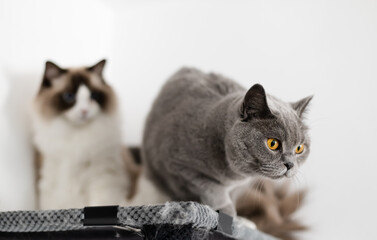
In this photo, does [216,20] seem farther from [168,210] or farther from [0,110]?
[168,210]

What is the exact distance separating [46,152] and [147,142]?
34 centimetres

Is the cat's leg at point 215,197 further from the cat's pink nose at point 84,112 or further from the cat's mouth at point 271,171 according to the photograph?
the cat's pink nose at point 84,112

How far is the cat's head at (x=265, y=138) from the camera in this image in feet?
3.30

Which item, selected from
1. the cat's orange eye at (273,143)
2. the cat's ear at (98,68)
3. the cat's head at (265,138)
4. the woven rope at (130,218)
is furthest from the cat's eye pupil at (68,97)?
the cat's orange eye at (273,143)

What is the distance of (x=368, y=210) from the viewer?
59.8 inches

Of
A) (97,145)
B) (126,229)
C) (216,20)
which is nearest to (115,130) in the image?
(97,145)

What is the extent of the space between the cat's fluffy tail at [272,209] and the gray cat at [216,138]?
0.89ft

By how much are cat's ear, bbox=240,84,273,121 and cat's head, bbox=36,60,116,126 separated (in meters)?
0.57

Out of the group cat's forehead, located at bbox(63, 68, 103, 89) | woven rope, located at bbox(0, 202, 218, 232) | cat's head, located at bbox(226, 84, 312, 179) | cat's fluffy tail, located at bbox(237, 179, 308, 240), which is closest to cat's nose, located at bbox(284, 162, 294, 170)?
cat's head, located at bbox(226, 84, 312, 179)

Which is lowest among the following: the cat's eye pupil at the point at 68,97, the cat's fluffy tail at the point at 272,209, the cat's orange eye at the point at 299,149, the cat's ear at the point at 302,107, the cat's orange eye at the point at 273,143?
the cat's fluffy tail at the point at 272,209

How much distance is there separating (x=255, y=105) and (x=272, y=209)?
583 mm

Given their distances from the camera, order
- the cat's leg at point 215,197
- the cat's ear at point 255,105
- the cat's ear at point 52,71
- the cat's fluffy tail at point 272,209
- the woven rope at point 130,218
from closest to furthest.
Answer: the woven rope at point 130,218 → the cat's ear at point 255,105 → the cat's leg at point 215,197 → the cat's ear at point 52,71 → the cat's fluffy tail at point 272,209

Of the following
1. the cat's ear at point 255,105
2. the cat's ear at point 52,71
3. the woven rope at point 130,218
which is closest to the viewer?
the woven rope at point 130,218

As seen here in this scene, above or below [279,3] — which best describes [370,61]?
below
